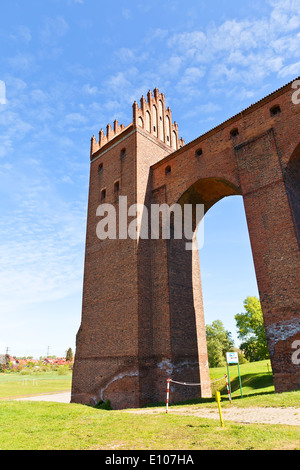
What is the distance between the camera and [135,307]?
520 inches

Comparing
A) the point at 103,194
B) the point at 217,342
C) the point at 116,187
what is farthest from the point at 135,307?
the point at 217,342

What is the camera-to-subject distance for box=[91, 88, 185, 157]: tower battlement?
17562 mm

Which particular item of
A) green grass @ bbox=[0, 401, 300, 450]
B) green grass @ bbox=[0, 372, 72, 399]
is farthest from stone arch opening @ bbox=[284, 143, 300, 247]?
green grass @ bbox=[0, 372, 72, 399]

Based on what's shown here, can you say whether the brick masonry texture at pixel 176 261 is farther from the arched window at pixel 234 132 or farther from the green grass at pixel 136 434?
the green grass at pixel 136 434

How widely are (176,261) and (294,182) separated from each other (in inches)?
256

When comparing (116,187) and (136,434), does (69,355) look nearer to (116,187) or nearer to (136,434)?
(116,187)

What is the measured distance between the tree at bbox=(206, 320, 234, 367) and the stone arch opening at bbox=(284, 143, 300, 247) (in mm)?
30135

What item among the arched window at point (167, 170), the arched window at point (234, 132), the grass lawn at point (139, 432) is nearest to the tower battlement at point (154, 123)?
the arched window at point (167, 170)

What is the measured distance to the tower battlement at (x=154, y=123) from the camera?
1756cm

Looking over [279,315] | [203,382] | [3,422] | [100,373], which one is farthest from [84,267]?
[279,315]

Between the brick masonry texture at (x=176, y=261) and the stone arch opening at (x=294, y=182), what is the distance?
48mm

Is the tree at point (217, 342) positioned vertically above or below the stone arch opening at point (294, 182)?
below

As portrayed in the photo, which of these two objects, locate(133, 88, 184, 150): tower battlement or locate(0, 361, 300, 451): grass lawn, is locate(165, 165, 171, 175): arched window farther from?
locate(0, 361, 300, 451): grass lawn

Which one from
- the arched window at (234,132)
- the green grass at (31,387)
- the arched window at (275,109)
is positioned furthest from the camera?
the green grass at (31,387)
